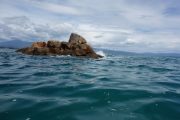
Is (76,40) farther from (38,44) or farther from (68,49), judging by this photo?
(38,44)

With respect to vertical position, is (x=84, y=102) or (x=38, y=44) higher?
(x=38, y=44)

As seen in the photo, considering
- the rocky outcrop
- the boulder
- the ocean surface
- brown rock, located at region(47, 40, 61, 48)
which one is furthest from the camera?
the boulder

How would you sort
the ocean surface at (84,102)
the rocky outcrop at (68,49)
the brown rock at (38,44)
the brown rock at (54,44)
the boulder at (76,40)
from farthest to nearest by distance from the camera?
the brown rock at (38,44) → the boulder at (76,40) → the brown rock at (54,44) → the rocky outcrop at (68,49) → the ocean surface at (84,102)

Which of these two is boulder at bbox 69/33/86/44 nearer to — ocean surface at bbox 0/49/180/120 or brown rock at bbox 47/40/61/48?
brown rock at bbox 47/40/61/48

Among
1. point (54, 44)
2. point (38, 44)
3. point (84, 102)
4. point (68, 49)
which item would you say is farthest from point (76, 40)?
point (84, 102)

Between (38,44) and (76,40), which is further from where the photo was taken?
(38,44)

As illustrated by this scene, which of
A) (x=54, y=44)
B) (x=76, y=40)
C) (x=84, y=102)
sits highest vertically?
(x=76, y=40)

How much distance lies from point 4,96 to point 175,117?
657cm

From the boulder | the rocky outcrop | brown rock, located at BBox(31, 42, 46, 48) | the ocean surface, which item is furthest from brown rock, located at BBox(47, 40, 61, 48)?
the ocean surface

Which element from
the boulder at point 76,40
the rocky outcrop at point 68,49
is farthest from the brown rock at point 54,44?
the boulder at point 76,40

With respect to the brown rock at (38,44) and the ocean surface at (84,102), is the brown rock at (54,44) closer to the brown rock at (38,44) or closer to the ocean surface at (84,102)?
the brown rock at (38,44)

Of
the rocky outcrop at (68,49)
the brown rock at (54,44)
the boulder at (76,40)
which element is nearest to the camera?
the rocky outcrop at (68,49)

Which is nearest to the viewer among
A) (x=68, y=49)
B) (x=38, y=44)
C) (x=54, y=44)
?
(x=68, y=49)

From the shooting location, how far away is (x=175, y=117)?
7809 mm
